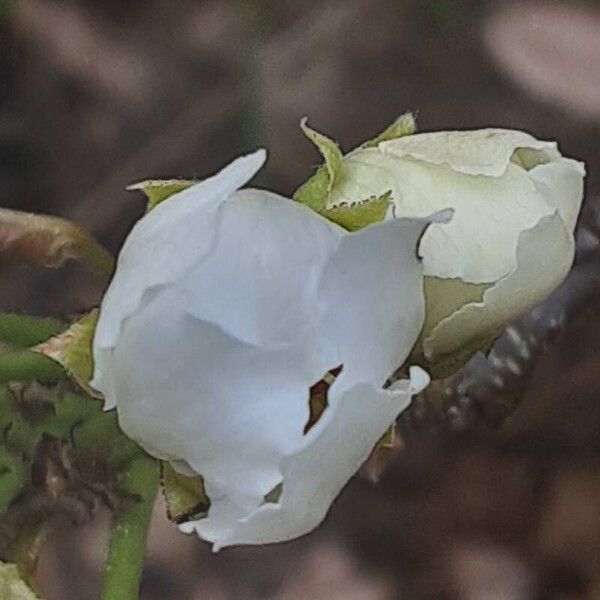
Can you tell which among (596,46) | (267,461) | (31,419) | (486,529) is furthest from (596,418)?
(267,461)

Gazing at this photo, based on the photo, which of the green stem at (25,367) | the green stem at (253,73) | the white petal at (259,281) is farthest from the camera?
the green stem at (253,73)

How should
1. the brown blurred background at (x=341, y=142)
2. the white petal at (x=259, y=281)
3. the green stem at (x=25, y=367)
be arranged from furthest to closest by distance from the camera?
the brown blurred background at (x=341, y=142), the green stem at (x=25, y=367), the white petal at (x=259, y=281)

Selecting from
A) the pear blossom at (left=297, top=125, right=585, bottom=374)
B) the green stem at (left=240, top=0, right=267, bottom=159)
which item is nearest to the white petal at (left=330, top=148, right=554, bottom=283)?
the pear blossom at (left=297, top=125, right=585, bottom=374)

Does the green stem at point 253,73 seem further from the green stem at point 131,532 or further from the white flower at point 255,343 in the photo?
the white flower at point 255,343

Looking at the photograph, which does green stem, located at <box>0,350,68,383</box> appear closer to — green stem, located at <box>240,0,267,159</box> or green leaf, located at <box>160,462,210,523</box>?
green leaf, located at <box>160,462,210,523</box>

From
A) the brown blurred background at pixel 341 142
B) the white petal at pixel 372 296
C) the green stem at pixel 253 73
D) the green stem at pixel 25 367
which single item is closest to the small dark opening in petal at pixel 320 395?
the white petal at pixel 372 296

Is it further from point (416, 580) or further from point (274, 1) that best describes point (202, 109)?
point (416, 580)

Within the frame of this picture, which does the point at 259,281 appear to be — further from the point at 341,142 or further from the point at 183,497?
the point at 341,142

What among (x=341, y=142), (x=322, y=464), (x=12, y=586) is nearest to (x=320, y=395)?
(x=322, y=464)
